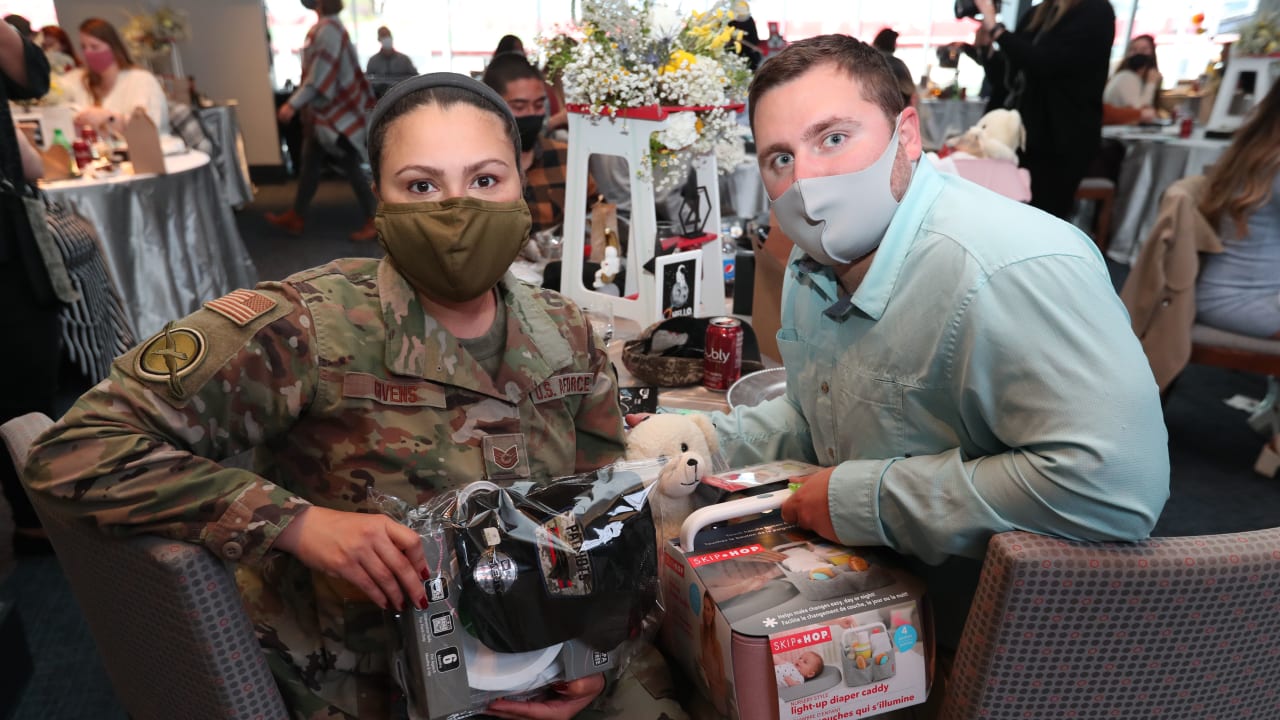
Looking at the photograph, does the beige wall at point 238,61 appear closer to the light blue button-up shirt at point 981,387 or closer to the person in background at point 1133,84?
the person in background at point 1133,84

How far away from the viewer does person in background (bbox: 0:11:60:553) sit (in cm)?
220

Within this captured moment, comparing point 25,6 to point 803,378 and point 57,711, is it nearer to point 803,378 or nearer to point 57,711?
point 57,711

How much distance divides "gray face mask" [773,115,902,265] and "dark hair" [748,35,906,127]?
0.15ft

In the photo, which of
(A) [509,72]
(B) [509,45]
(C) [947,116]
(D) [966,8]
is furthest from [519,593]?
(C) [947,116]

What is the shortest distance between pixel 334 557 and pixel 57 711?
166 centimetres

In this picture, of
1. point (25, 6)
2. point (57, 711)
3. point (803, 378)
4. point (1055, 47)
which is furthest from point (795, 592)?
point (25, 6)

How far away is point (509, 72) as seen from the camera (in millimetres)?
3385

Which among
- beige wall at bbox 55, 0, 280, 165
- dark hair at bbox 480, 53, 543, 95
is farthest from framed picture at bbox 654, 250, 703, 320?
beige wall at bbox 55, 0, 280, 165

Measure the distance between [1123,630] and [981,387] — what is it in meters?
0.31

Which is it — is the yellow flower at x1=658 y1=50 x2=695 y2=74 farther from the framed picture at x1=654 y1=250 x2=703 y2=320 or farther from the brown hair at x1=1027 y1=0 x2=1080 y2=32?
the brown hair at x1=1027 y1=0 x2=1080 y2=32

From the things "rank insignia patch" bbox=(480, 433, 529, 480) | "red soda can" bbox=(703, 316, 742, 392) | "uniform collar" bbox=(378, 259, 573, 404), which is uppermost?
"uniform collar" bbox=(378, 259, 573, 404)

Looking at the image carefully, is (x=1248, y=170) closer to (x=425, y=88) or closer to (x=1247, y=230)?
(x=1247, y=230)

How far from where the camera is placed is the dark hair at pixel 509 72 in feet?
11.1

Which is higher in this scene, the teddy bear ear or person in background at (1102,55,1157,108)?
person in background at (1102,55,1157,108)
